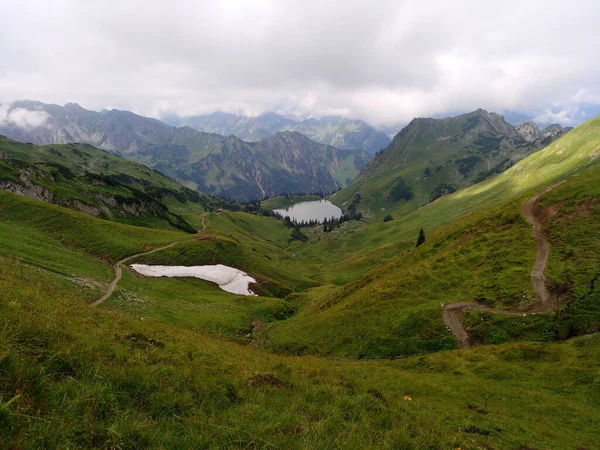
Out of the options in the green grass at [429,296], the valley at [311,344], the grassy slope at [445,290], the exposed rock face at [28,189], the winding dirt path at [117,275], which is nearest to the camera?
the valley at [311,344]

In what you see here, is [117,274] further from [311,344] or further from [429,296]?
[429,296]

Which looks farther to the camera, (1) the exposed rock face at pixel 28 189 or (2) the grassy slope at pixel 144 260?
(1) the exposed rock face at pixel 28 189

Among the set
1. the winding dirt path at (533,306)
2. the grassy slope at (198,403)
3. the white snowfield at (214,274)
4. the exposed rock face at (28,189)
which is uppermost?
the exposed rock face at (28,189)

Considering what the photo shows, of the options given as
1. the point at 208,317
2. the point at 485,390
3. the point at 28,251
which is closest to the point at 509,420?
the point at 485,390

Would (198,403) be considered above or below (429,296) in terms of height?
above

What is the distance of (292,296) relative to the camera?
72.4m

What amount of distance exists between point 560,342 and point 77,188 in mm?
159370

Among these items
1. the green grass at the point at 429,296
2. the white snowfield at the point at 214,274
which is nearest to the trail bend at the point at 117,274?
the white snowfield at the point at 214,274

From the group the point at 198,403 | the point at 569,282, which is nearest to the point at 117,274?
the point at 198,403

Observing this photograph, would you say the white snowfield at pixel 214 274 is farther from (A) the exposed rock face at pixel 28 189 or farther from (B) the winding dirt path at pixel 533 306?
(A) the exposed rock face at pixel 28 189

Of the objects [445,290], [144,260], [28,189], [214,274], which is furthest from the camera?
[28,189]

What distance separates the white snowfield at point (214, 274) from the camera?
6059 centimetres

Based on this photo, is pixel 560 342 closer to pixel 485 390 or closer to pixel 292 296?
pixel 485 390

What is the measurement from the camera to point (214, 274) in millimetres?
69812
